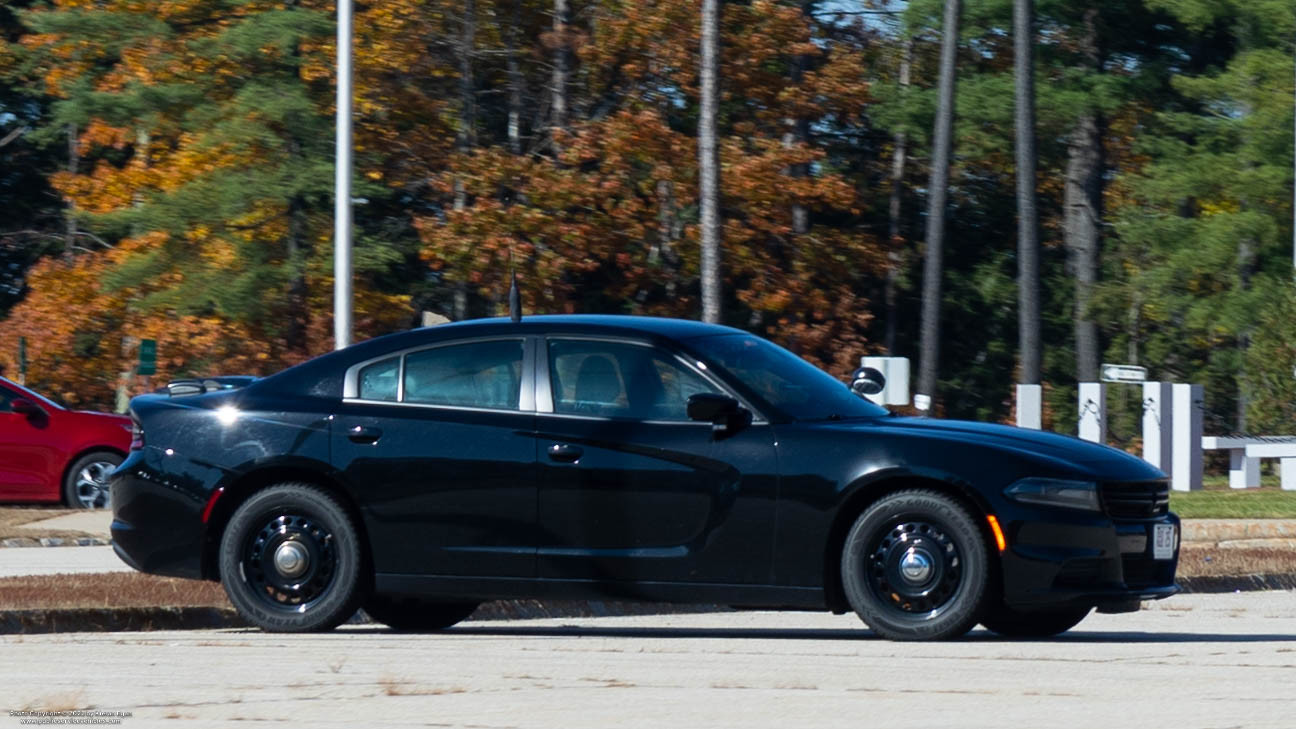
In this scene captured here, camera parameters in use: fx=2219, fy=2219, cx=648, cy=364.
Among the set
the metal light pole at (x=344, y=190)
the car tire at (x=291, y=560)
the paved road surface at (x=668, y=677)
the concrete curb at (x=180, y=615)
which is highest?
the metal light pole at (x=344, y=190)

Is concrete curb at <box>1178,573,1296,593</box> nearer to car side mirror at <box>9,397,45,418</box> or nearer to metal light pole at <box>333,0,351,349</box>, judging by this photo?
car side mirror at <box>9,397,45,418</box>

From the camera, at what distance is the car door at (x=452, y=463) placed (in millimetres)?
10164

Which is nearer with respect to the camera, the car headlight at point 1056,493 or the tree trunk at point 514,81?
the car headlight at point 1056,493

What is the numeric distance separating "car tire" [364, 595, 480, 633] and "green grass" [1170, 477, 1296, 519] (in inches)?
436

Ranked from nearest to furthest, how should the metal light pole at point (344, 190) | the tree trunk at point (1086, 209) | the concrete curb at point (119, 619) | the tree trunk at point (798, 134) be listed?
the concrete curb at point (119, 619) < the metal light pole at point (344, 190) < the tree trunk at point (798, 134) < the tree trunk at point (1086, 209)

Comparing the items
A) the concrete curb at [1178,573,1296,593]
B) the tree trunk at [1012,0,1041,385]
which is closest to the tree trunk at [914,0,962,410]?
the tree trunk at [1012,0,1041,385]

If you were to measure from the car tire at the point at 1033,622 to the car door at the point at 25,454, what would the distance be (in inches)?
501

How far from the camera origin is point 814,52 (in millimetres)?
40156

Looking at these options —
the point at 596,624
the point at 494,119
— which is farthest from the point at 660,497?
the point at 494,119

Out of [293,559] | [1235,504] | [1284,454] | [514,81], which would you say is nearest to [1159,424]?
[1284,454]

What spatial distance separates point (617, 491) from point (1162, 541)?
249 cm

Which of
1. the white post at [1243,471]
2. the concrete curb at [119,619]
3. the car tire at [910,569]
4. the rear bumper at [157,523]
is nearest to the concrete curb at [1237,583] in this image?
the car tire at [910,569]

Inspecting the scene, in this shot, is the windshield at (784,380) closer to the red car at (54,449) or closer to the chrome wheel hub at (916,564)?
the chrome wheel hub at (916,564)

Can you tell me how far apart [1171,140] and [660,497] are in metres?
33.1
